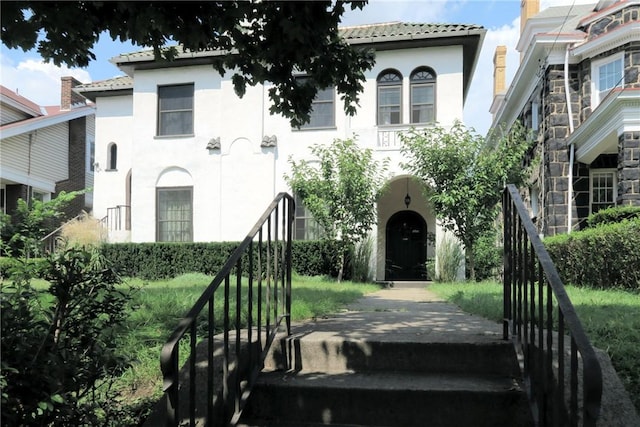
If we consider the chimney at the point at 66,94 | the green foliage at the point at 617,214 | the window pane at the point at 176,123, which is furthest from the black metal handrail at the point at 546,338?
the chimney at the point at 66,94

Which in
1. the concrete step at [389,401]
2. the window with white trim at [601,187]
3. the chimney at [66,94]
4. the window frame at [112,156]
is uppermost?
the chimney at [66,94]

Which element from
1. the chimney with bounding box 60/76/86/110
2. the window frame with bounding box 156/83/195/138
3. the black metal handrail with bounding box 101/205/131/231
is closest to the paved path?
the window frame with bounding box 156/83/195/138

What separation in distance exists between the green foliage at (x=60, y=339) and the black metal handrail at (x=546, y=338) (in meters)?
2.03

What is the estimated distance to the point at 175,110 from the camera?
14555mm

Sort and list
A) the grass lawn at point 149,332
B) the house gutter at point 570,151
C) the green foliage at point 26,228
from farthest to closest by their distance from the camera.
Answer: the house gutter at point 570,151 → the grass lawn at point 149,332 → the green foliage at point 26,228

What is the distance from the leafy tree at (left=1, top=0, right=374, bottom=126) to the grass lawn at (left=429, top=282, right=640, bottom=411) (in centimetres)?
260

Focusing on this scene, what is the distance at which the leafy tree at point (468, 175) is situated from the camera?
10602 millimetres

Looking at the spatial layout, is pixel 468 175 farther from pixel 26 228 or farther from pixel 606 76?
pixel 26 228

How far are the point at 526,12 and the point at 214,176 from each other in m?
11.9

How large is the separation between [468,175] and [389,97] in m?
3.78

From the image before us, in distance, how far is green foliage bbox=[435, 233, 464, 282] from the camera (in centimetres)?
1190

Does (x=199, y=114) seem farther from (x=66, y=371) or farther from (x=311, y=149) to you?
(x=66, y=371)

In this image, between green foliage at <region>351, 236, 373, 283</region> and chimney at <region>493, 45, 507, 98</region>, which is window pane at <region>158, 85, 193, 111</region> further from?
chimney at <region>493, 45, 507, 98</region>

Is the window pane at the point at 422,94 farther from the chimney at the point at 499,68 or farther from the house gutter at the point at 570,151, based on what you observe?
the chimney at the point at 499,68
